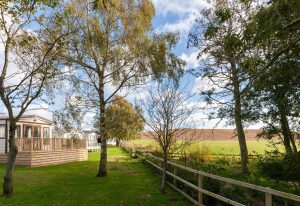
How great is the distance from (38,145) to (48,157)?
128 centimetres

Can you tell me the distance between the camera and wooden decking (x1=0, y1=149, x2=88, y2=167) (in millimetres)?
23578

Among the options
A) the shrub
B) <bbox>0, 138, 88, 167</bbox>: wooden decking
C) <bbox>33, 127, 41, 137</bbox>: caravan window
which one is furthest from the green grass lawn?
<bbox>33, 127, 41, 137</bbox>: caravan window

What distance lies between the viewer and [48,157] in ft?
82.6

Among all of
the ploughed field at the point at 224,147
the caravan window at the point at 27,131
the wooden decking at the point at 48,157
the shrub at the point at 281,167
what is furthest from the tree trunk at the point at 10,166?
the caravan window at the point at 27,131

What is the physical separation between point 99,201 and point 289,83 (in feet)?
21.9

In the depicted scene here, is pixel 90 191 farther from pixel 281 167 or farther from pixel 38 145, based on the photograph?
pixel 38 145

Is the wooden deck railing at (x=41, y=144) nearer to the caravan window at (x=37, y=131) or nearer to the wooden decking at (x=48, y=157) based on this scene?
the wooden decking at (x=48, y=157)

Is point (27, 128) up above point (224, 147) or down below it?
above

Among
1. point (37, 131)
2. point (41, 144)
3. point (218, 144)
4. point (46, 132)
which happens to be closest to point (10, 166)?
point (41, 144)

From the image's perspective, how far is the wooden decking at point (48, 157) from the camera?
23578 mm

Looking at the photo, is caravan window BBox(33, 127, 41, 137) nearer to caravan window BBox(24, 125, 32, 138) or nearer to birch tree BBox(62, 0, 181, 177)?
caravan window BBox(24, 125, 32, 138)

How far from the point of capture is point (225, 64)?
1714 centimetres

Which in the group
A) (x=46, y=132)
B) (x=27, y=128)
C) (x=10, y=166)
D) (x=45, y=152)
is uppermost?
(x=27, y=128)

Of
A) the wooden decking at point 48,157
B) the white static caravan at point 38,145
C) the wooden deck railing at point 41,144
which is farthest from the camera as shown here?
the wooden deck railing at point 41,144
